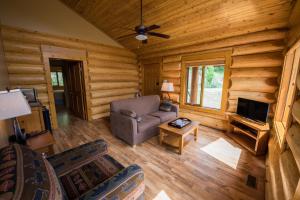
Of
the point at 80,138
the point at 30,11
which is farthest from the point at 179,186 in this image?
the point at 30,11

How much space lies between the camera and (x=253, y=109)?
2.81 meters

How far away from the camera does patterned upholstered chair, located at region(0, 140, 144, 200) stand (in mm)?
688

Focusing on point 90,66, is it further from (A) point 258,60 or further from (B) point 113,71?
(A) point 258,60

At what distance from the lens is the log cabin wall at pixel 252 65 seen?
2738mm

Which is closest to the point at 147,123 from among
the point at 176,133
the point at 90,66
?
the point at 176,133

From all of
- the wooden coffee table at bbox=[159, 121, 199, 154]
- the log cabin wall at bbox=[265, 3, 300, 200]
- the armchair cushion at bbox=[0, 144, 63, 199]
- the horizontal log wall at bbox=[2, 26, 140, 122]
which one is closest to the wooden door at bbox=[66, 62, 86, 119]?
the horizontal log wall at bbox=[2, 26, 140, 122]

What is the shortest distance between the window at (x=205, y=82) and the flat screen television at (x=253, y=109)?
52 centimetres

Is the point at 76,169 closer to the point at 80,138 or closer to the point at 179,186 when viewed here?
the point at 179,186

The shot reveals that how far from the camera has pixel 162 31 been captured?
3.72 metres

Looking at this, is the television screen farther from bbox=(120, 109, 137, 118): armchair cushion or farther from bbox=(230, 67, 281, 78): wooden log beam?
bbox=(230, 67, 281, 78): wooden log beam

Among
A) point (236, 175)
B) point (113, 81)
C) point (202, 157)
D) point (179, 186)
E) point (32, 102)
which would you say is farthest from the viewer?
point (113, 81)

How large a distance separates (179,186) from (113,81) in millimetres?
4300

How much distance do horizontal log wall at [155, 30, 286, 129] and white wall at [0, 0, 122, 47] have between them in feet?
12.1

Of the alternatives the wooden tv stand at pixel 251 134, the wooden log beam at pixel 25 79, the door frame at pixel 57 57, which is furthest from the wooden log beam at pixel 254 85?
the wooden log beam at pixel 25 79
